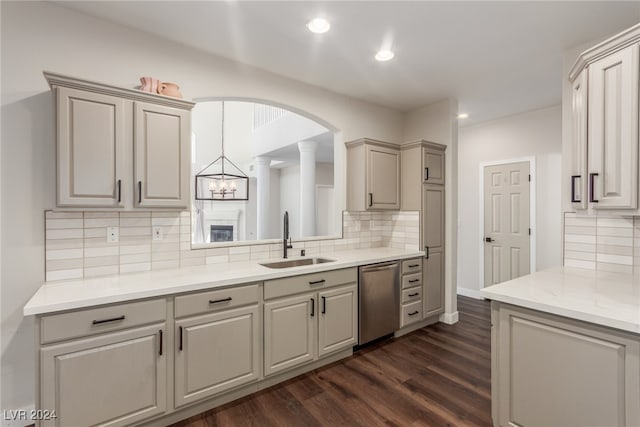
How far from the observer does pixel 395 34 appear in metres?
2.33

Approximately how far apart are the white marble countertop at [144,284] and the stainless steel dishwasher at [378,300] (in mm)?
418

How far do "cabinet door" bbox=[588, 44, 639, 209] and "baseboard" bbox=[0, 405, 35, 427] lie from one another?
3.69m

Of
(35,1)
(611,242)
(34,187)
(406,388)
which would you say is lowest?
(406,388)

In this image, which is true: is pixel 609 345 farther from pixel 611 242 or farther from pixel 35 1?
pixel 35 1

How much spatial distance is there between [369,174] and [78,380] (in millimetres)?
2960

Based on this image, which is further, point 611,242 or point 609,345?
point 611,242

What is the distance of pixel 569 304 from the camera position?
57.2 inches

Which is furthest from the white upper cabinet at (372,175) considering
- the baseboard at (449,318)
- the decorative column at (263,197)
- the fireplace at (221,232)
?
the fireplace at (221,232)

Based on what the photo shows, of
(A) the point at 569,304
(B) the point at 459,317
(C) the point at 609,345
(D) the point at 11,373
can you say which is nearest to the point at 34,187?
(D) the point at 11,373

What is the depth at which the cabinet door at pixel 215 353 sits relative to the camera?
6.25 ft

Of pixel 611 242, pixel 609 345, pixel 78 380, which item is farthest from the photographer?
pixel 611 242

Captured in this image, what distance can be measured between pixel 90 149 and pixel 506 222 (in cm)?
488

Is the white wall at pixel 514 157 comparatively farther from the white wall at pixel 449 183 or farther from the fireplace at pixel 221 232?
the fireplace at pixel 221 232

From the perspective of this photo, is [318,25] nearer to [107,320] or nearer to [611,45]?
[611,45]
